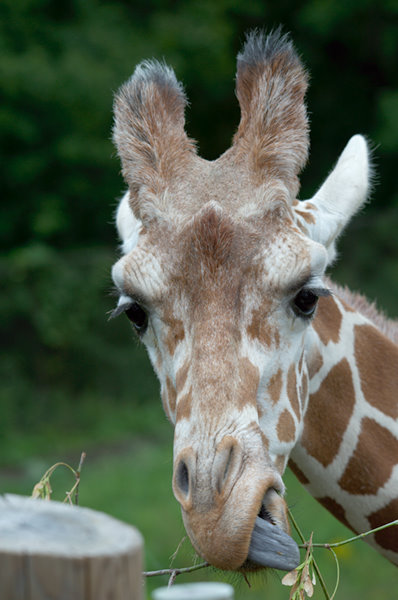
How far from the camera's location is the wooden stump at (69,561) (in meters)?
1.00

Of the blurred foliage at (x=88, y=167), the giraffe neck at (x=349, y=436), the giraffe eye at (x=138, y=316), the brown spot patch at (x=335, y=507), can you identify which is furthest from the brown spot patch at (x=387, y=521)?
the blurred foliage at (x=88, y=167)

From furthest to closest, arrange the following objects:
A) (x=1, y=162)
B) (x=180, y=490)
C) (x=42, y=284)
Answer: (x=1, y=162), (x=42, y=284), (x=180, y=490)

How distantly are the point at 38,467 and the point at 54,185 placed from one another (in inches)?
188

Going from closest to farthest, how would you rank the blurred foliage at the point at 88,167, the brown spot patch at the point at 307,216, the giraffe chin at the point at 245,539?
1. the giraffe chin at the point at 245,539
2. the brown spot patch at the point at 307,216
3. the blurred foliage at the point at 88,167

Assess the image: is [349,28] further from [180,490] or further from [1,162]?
[180,490]

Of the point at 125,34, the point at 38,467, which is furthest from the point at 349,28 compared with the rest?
the point at 38,467

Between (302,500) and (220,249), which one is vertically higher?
(220,249)

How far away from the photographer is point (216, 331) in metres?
2.29

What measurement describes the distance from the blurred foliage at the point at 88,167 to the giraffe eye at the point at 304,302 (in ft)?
25.0

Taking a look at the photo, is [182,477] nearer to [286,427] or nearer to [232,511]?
[232,511]

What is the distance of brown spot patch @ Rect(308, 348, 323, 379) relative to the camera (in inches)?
112

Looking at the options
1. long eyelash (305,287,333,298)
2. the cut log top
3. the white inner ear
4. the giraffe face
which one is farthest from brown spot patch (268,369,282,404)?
the cut log top

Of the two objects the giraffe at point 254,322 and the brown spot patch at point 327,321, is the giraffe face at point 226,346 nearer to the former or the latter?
the giraffe at point 254,322

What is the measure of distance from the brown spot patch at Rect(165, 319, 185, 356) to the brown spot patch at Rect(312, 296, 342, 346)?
66 cm
